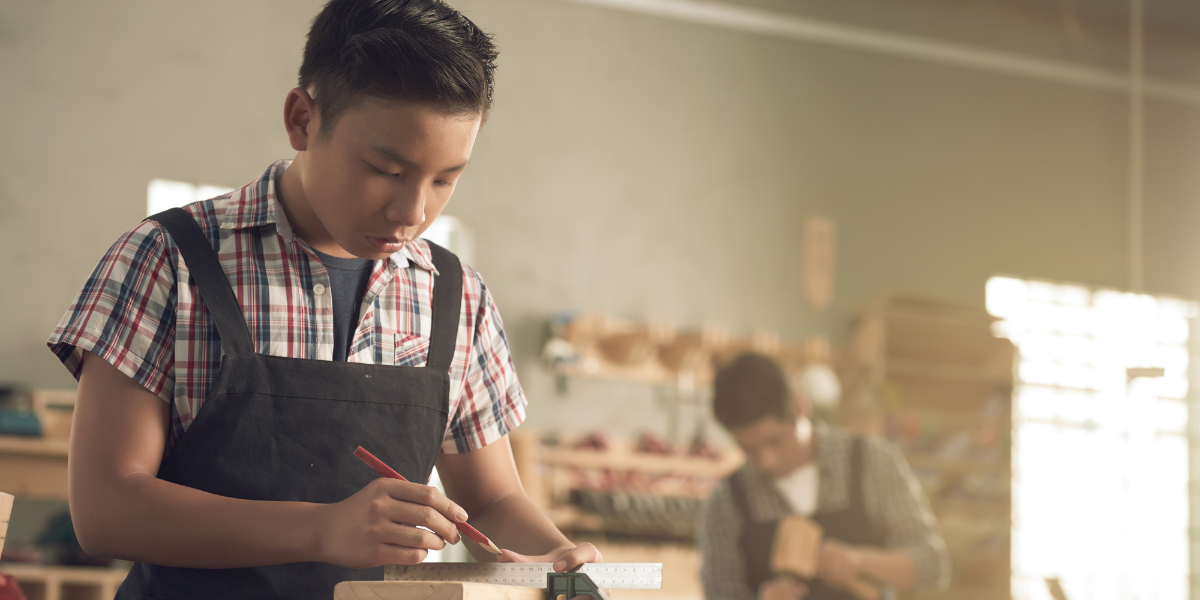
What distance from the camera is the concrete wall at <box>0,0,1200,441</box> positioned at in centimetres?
495

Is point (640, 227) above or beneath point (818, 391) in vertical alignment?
above

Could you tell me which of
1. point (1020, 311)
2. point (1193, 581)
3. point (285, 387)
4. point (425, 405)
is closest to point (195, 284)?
point (285, 387)

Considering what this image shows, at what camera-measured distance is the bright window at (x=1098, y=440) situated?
19.9ft

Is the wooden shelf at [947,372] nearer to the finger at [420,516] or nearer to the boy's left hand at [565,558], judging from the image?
the boy's left hand at [565,558]

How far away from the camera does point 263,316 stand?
1.14 metres

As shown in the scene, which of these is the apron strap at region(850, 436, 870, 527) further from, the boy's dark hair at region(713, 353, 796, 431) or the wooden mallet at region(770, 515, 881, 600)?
the boy's dark hair at region(713, 353, 796, 431)

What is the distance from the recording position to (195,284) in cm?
110

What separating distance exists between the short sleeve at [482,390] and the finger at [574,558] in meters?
0.29

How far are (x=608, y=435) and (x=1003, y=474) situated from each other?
214cm

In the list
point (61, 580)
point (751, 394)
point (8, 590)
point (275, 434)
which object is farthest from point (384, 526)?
point (61, 580)

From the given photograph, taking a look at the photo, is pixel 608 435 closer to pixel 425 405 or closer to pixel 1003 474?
pixel 1003 474

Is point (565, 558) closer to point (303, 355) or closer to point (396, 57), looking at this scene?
point (303, 355)

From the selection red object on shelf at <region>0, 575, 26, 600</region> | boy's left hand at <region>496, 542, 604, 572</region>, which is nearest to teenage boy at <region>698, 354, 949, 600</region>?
boy's left hand at <region>496, 542, 604, 572</region>

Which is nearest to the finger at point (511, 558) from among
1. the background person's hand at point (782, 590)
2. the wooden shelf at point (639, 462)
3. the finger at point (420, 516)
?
the finger at point (420, 516)
